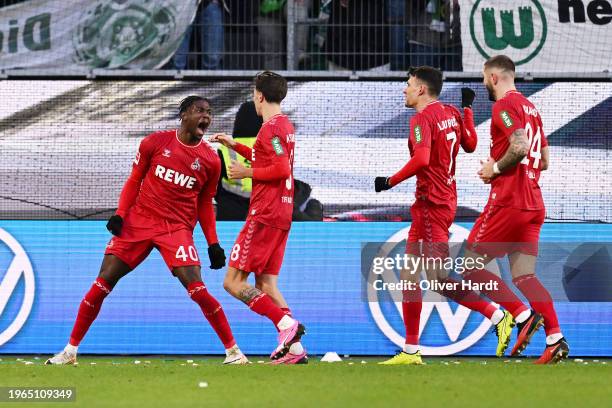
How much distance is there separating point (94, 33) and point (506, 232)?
666 centimetres

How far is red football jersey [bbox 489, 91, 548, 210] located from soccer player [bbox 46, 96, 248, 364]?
7.33ft

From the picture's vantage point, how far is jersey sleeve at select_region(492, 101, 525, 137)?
9.68 meters

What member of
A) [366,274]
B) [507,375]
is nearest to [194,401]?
[507,375]

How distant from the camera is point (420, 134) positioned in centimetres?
980

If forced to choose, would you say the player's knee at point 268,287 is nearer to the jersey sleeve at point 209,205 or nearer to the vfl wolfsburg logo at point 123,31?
the jersey sleeve at point 209,205

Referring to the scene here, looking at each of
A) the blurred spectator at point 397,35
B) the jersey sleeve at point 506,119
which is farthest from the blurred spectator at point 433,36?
the jersey sleeve at point 506,119

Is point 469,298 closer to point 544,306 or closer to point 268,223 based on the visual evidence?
point 544,306

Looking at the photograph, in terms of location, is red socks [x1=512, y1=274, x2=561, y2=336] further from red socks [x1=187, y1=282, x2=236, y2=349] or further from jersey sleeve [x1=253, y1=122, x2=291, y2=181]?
red socks [x1=187, y1=282, x2=236, y2=349]

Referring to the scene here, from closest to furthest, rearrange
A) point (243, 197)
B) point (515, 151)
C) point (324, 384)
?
point (324, 384) < point (515, 151) < point (243, 197)

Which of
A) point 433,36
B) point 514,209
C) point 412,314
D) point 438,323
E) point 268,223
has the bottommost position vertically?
point 438,323

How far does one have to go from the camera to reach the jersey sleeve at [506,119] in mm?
9680

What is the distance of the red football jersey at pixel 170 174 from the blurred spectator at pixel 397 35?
515cm

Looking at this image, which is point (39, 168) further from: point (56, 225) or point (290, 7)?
point (290, 7)

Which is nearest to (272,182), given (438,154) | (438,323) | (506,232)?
(438,154)
